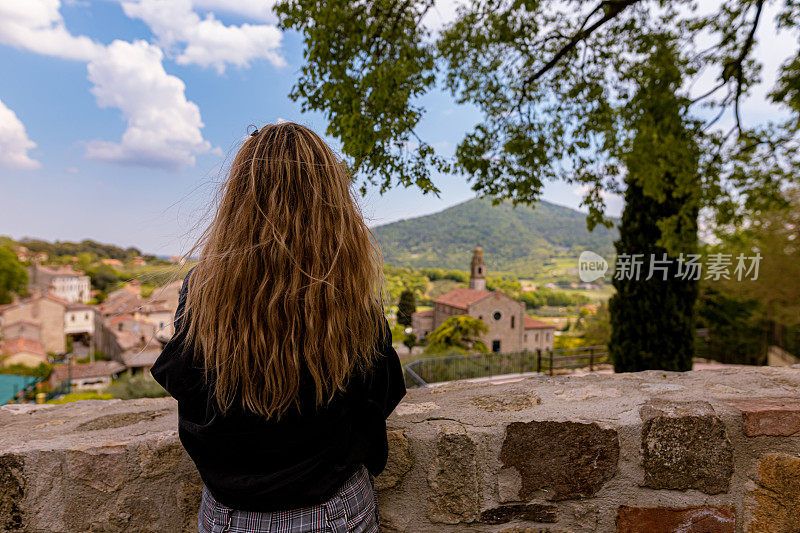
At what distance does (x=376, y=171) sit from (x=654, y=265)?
7.51m

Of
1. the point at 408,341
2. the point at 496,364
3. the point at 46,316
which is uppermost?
the point at 496,364

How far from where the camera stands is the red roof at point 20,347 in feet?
82.4

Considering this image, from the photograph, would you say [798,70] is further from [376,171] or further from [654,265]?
[376,171]

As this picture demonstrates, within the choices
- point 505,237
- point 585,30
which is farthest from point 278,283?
point 505,237

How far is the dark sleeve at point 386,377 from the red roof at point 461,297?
19.7 m

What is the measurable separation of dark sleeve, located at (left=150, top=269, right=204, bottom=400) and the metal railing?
8.50 metres

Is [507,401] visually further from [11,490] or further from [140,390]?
[140,390]

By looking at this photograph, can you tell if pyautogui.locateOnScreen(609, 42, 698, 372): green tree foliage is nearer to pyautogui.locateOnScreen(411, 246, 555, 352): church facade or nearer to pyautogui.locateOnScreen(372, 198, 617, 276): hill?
pyautogui.locateOnScreen(372, 198, 617, 276): hill

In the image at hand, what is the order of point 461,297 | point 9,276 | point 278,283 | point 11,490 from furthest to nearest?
point 9,276 < point 461,297 < point 11,490 < point 278,283

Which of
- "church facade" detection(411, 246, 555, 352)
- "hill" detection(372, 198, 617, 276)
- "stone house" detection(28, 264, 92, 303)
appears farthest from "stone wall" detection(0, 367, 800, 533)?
"stone house" detection(28, 264, 92, 303)

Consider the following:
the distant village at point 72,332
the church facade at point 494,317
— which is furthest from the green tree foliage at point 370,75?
the distant village at point 72,332

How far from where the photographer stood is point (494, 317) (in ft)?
70.8

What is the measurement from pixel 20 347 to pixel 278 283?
33682 mm

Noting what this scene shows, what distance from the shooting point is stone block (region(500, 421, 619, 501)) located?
3.76ft
